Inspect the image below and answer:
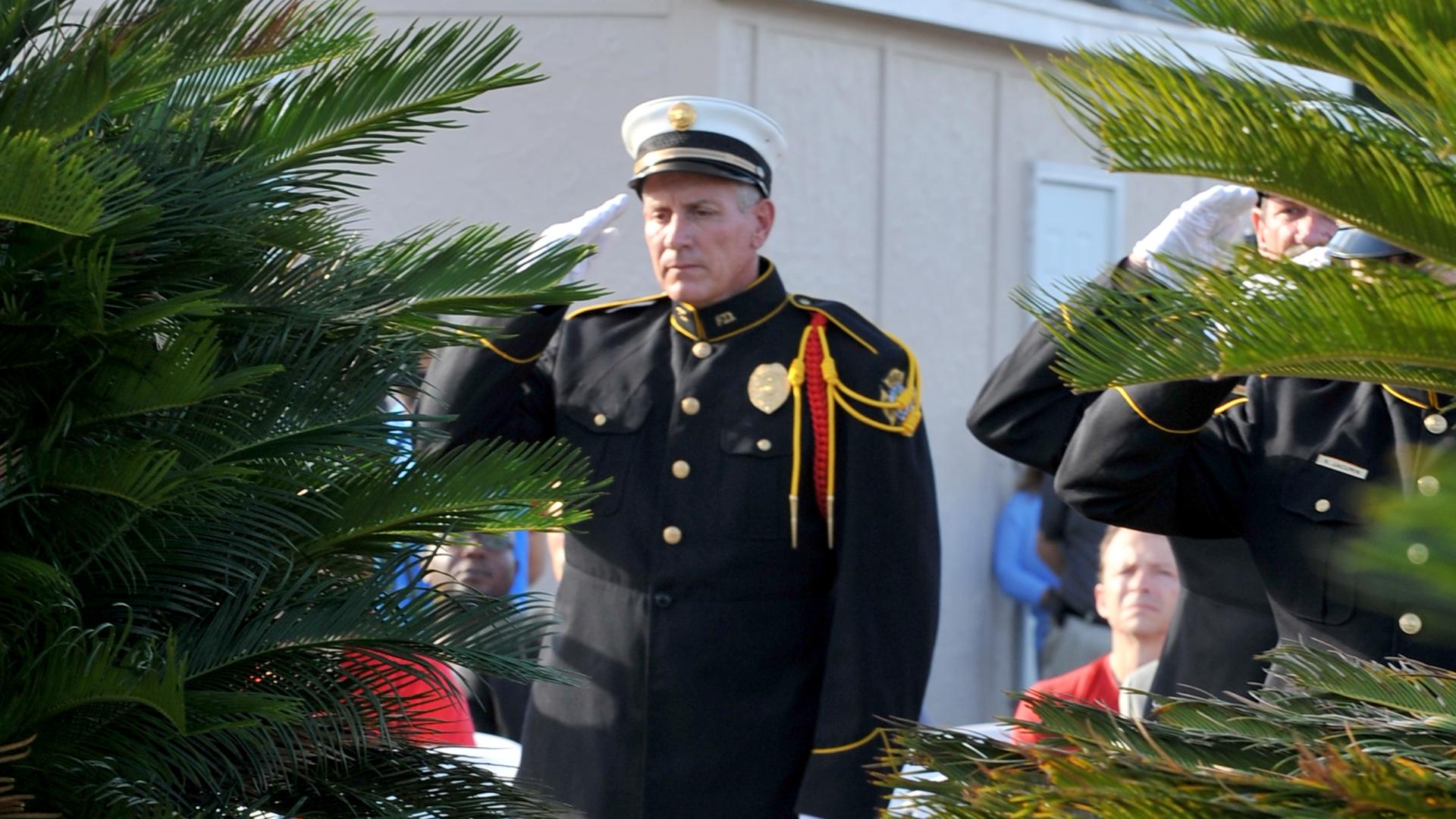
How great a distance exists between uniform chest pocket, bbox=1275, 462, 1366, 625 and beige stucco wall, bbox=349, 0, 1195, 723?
4029 millimetres

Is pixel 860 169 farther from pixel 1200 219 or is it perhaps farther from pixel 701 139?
pixel 1200 219

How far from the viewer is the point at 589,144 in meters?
6.84

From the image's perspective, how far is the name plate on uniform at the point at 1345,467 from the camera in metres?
2.78

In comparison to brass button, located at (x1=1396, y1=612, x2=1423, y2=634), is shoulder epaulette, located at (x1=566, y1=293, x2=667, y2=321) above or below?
above

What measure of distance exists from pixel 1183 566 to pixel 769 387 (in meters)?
0.87

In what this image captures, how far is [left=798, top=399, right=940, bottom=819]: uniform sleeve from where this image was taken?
339 cm

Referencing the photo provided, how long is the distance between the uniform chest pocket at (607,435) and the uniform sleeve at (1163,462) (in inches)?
43.3

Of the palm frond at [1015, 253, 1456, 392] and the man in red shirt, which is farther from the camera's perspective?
the man in red shirt

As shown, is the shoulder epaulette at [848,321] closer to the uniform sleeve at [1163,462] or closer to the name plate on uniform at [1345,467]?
the uniform sleeve at [1163,462]

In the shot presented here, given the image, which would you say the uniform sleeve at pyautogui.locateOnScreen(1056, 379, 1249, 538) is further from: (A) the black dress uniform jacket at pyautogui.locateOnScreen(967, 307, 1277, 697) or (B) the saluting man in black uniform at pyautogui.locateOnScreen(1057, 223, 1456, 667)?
(A) the black dress uniform jacket at pyautogui.locateOnScreen(967, 307, 1277, 697)

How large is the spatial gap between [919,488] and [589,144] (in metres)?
3.55

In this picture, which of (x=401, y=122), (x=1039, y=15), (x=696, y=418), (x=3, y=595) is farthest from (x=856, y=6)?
(x=3, y=595)

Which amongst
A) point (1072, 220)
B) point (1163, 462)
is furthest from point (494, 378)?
point (1072, 220)

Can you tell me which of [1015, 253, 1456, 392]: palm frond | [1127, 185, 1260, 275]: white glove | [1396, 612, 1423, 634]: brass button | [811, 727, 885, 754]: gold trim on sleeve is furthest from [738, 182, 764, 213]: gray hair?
[1015, 253, 1456, 392]: palm frond
